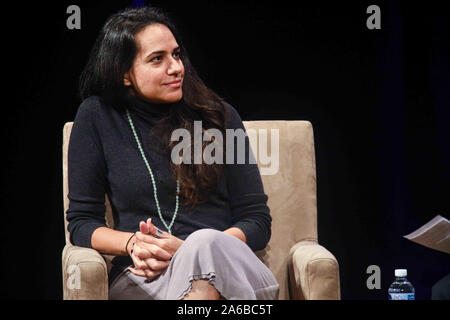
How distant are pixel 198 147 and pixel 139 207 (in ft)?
0.93

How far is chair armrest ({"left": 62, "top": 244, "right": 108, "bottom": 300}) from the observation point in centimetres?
211

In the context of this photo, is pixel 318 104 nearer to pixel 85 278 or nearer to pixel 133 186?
pixel 133 186

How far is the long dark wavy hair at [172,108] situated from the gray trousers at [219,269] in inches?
16.3

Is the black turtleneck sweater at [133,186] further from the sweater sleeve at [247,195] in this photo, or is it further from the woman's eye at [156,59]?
the woman's eye at [156,59]

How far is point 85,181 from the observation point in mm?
2416

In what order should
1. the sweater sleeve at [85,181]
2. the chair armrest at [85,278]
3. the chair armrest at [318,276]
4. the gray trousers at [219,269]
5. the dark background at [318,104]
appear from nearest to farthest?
the gray trousers at [219,269] < the chair armrest at [85,278] < the chair armrest at [318,276] < the sweater sleeve at [85,181] < the dark background at [318,104]

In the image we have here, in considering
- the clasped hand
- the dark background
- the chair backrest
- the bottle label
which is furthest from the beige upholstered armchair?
the bottle label

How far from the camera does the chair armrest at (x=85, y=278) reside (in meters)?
2.11

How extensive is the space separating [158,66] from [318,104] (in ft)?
3.19

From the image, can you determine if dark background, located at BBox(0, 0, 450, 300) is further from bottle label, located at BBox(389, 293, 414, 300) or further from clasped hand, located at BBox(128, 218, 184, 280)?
clasped hand, located at BBox(128, 218, 184, 280)

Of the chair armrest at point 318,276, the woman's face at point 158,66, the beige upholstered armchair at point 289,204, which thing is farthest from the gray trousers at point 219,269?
the woman's face at point 158,66

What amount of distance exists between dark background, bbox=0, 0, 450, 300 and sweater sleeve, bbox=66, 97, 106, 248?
0.62m
